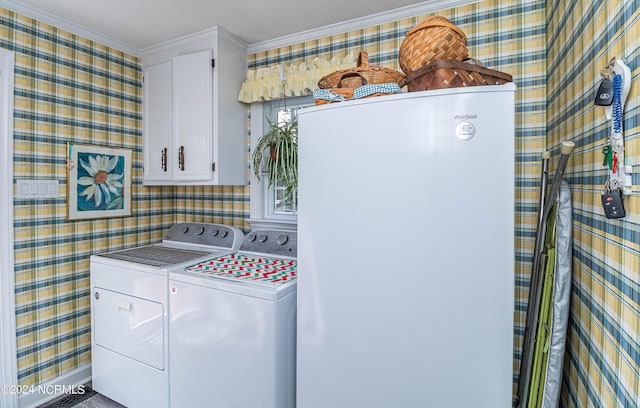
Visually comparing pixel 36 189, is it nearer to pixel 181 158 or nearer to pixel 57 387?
pixel 181 158

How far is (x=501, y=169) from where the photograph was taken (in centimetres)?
94

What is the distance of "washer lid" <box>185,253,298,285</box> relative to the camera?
5.34 ft

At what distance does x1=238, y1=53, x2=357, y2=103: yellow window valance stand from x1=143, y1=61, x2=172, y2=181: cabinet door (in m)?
0.58

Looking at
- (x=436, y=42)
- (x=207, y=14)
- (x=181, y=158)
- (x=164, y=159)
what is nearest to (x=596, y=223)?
(x=436, y=42)

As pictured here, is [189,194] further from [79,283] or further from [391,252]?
[391,252]

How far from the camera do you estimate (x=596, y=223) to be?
1013mm

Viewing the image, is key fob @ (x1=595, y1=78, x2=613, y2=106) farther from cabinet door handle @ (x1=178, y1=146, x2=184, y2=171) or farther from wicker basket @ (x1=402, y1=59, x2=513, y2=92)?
cabinet door handle @ (x1=178, y1=146, x2=184, y2=171)

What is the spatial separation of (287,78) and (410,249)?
1.62 meters

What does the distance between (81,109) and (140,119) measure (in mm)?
429

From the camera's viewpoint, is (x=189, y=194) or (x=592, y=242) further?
(x=189, y=194)

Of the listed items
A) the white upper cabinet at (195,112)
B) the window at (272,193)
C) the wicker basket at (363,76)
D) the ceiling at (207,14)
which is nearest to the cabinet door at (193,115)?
the white upper cabinet at (195,112)

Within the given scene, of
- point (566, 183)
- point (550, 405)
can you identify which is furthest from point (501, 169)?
point (550, 405)

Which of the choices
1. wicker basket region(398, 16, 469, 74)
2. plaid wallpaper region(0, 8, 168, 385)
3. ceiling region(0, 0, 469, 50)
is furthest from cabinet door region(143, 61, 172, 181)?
wicker basket region(398, 16, 469, 74)

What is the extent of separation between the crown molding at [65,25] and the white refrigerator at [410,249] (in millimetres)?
1939
